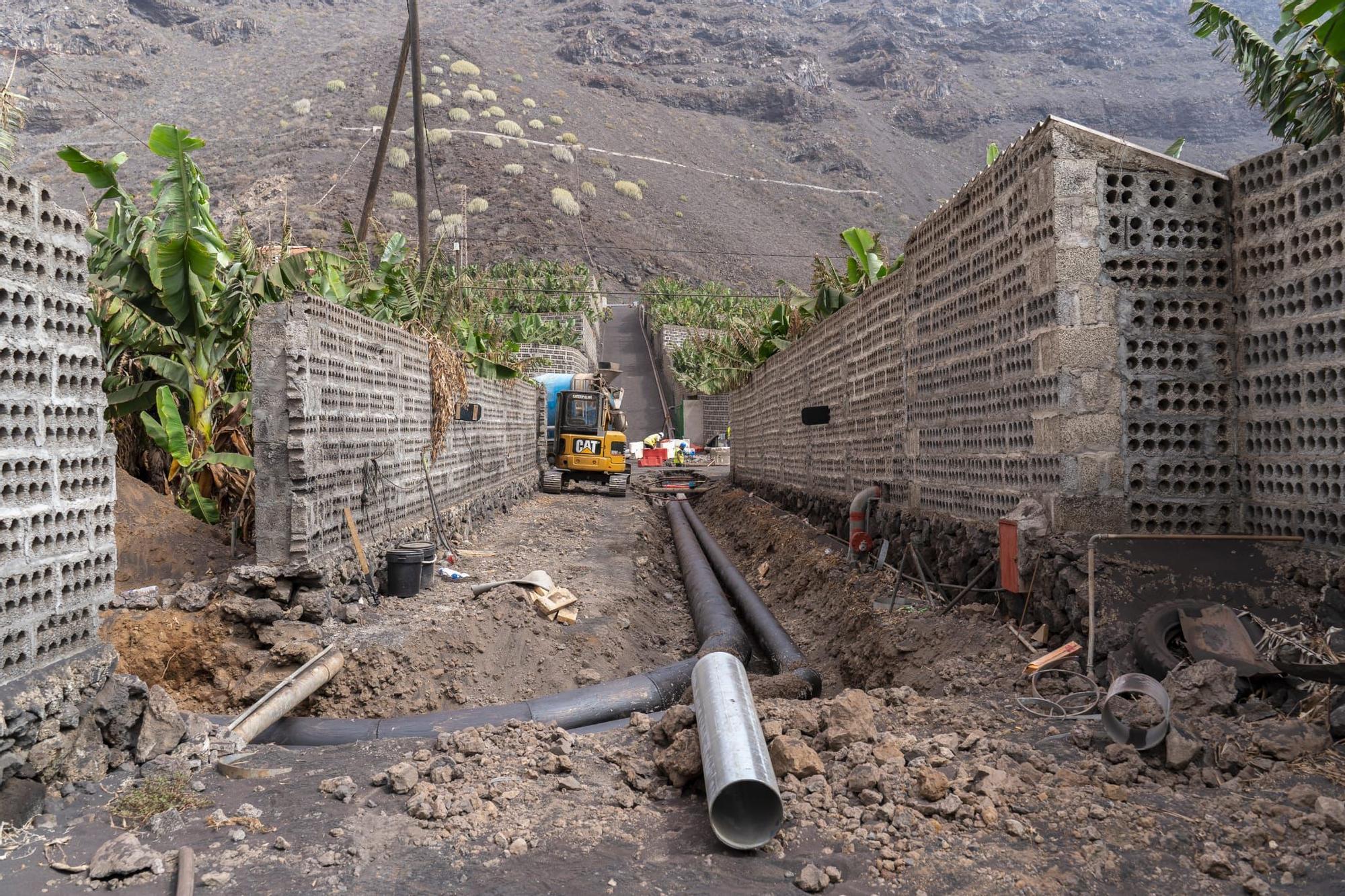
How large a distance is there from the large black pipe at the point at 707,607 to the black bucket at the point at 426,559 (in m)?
2.71

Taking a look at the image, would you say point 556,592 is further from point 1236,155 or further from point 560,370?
point 1236,155

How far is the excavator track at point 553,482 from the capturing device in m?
22.3

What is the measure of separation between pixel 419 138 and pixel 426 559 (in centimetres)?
1072

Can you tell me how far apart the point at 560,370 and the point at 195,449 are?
99.6 feet

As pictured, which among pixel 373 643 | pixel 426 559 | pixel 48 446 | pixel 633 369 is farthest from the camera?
pixel 633 369

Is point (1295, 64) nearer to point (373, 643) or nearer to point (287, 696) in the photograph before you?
point (373, 643)

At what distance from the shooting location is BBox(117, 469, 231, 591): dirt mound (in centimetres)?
719

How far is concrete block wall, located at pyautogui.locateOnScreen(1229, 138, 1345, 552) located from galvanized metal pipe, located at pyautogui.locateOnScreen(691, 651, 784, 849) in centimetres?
322

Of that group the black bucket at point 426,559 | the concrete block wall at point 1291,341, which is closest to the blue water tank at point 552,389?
the black bucket at point 426,559

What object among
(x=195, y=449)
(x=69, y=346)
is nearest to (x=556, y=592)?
(x=195, y=449)

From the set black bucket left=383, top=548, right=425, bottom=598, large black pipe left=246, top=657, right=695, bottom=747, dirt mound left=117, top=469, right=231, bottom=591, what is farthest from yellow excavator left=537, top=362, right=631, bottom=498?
large black pipe left=246, top=657, right=695, bottom=747

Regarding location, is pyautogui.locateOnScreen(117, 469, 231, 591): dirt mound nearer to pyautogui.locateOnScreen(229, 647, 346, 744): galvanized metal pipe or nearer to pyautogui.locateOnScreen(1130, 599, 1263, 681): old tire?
pyautogui.locateOnScreen(229, 647, 346, 744): galvanized metal pipe

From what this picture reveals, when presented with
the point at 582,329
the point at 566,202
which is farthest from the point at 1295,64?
the point at 566,202

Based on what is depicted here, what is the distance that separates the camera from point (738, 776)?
10.7 feet
